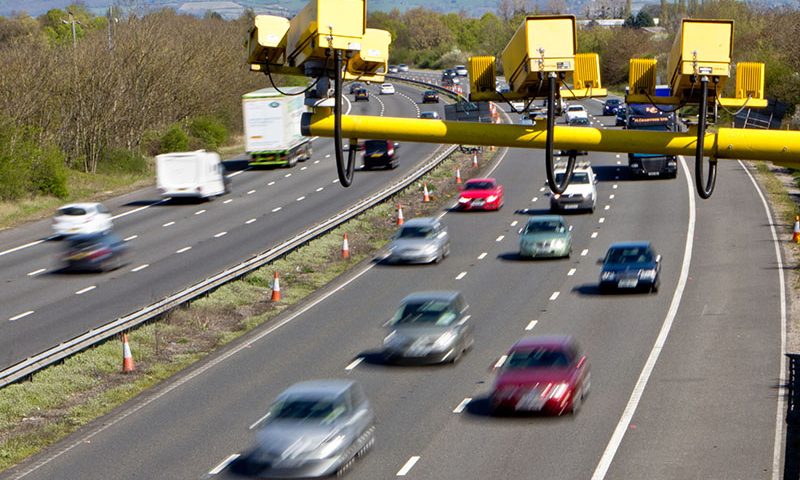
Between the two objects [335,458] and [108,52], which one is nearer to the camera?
[335,458]

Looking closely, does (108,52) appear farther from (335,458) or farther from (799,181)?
(335,458)

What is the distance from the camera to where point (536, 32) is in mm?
8766

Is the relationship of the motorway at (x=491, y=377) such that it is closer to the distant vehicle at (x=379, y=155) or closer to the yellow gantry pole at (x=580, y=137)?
the yellow gantry pole at (x=580, y=137)

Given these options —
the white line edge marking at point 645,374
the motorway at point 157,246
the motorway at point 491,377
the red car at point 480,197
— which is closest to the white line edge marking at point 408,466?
the motorway at point 491,377

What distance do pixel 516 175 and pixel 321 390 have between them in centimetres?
5393

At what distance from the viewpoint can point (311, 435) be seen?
71.9 feet

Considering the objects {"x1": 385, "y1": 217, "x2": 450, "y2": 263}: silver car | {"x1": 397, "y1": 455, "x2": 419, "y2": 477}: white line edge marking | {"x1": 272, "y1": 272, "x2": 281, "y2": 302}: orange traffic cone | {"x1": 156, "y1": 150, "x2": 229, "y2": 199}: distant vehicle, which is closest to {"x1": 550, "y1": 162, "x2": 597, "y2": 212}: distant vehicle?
{"x1": 385, "y1": 217, "x2": 450, "y2": 263}: silver car

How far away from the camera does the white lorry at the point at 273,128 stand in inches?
2638

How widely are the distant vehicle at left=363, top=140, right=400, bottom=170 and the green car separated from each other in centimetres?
2879

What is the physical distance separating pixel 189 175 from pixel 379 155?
16.3 m

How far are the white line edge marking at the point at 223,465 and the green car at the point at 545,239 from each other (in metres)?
26.1

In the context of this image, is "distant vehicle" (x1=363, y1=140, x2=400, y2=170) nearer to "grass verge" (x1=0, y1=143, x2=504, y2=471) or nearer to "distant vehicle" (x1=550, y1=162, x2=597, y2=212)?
"distant vehicle" (x1=550, y1=162, x2=597, y2=212)

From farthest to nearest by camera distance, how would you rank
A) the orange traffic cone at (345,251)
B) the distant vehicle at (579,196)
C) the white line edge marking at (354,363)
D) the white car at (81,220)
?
the distant vehicle at (579,196) < the white car at (81,220) < the orange traffic cone at (345,251) < the white line edge marking at (354,363)

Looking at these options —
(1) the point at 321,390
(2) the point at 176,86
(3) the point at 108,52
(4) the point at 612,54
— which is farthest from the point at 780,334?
(3) the point at 108,52
